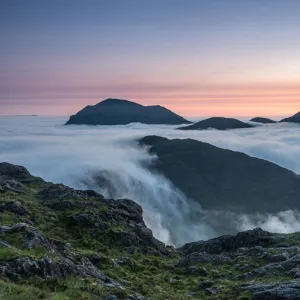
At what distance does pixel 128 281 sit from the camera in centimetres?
3131

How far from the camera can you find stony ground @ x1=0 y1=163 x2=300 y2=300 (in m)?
20.5

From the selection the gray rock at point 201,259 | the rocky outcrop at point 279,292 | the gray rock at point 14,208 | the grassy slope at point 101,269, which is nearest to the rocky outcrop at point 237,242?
the grassy slope at point 101,269

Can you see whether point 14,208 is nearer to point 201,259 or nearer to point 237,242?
point 201,259

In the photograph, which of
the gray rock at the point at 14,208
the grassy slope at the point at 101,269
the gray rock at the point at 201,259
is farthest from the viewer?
the gray rock at the point at 14,208

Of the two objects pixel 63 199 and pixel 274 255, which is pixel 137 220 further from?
pixel 274 255

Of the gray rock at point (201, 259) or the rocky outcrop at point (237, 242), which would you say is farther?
the rocky outcrop at point (237, 242)

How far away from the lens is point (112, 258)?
42.0 meters

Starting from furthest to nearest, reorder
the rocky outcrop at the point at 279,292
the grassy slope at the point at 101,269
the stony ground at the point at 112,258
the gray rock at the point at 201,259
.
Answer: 1. the gray rock at the point at 201,259
2. the rocky outcrop at the point at 279,292
3. the stony ground at the point at 112,258
4. the grassy slope at the point at 101,269

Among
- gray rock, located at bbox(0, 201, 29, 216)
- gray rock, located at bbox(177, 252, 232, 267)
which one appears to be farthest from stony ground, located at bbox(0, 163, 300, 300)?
gray rock, located at bbox(177, 252, 232, 267)

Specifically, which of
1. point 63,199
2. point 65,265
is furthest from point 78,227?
point 65,265

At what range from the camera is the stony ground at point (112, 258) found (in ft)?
67.3

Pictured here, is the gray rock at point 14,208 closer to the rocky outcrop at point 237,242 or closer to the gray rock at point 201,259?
the gray rock at point 201,259

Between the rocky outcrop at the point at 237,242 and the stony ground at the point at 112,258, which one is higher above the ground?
the stony ground at the point at 112,258

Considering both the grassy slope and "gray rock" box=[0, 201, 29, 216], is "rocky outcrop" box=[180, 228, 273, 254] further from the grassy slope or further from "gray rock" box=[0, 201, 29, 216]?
"gray rock" box=[0, 201, 29, 216]
